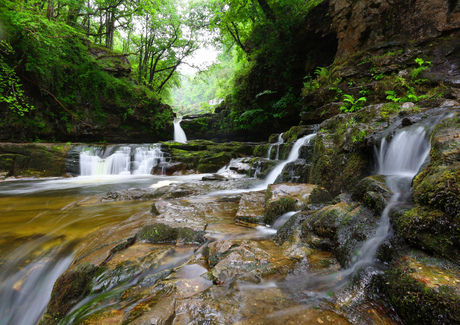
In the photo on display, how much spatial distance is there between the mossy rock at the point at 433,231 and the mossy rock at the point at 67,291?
3.00 meters

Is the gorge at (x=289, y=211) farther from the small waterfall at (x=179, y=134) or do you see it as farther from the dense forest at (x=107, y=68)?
the small waterfall at (x=179, y=134)

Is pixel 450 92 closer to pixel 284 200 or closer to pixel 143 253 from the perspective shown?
pixel 284 200

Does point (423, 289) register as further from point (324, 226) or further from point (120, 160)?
point (120, 160)

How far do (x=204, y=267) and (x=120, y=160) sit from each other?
1048 centimetres

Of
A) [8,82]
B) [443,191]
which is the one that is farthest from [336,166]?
[8,82]

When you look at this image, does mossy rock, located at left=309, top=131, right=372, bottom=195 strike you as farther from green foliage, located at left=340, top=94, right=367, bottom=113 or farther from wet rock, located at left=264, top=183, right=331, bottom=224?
green foliage, located at left=340, top=94, right=367, bottom=113

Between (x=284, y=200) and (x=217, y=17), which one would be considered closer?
(x=284, y=200)

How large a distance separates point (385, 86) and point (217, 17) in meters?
13.7

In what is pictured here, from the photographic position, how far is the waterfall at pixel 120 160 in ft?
32.7

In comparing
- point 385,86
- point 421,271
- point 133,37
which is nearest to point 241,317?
point 421,271

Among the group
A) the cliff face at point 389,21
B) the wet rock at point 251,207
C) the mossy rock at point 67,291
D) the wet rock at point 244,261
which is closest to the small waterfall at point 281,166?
the wet rock at point 251,207

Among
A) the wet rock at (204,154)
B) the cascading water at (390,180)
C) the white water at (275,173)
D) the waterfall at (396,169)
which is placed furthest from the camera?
the wet rock at (204,154)

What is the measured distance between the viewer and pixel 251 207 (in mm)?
3748

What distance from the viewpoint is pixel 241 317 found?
1.24 m
